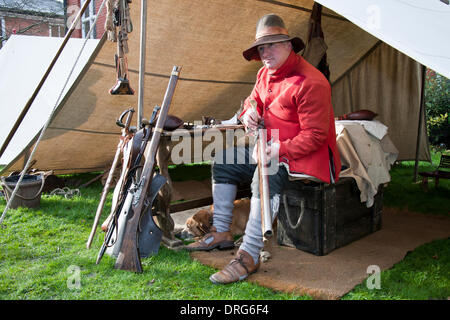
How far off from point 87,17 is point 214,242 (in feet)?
31.2

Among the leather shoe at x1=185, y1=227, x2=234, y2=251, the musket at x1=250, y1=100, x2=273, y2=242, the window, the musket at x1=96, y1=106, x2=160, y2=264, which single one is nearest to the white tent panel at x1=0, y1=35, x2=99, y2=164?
the musket at x1=96, y1=106, x2=160, y2=264

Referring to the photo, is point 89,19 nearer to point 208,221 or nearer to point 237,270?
point 208,221

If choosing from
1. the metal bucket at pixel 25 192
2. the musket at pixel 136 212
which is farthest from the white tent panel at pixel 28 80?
the musket at pixel 136 212

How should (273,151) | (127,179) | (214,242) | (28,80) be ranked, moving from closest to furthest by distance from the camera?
(273,151)
(127,179)
(214,242)
(28,80)

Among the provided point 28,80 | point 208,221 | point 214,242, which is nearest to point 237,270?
point 214,242

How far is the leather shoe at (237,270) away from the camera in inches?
88.0

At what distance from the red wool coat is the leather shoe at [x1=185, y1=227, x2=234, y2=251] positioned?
0.76m

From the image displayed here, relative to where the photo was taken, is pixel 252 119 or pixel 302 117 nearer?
pixel 302 117

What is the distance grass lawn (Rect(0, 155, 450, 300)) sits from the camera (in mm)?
2113

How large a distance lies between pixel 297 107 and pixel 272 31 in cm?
49

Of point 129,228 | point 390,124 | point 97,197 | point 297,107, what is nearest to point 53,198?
point 97,197

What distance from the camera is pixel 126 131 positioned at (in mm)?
2846

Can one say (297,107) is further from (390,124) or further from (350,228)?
(390,124)

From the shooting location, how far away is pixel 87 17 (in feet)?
33.8
